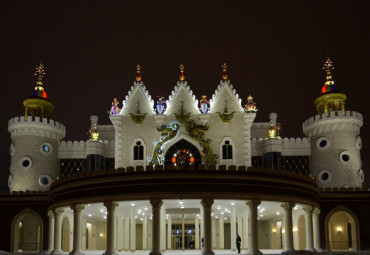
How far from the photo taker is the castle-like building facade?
36906 mm

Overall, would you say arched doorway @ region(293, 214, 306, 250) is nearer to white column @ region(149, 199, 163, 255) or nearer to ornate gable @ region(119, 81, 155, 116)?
ornate gable @ region(119, 81, 155, 116)

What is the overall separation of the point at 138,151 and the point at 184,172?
2132 centimetres

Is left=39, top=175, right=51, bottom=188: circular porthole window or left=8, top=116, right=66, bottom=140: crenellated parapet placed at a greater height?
left=8, top=116, right=66, bottom=140: crenellated parapet

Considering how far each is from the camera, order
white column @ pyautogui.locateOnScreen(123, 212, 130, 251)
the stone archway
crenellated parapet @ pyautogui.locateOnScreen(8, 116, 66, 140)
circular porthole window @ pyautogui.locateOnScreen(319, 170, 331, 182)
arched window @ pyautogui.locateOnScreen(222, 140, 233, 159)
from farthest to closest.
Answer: crenellated parapet @ pyautogui.locateOnScreen(8, 116, 66, 140), circular porthole window @ pyautogui.locateOnScreen(319, 170, 331, 182), arched window @ pyautogui.locateOnScreen(222, 140, 233, 159), the stone archway, white column @ pyautogui.locateOnScreen(123, 212, 130, 251)

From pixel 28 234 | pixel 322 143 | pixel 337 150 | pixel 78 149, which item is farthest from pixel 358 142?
pixel 28 234

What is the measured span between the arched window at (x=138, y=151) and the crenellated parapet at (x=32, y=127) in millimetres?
12023

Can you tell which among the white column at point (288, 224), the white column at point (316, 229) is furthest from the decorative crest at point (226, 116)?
the white column at point (288, 224)

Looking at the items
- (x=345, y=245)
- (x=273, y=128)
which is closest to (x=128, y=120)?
(x=273, y=128)

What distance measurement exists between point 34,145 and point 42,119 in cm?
334

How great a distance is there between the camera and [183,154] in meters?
54.5

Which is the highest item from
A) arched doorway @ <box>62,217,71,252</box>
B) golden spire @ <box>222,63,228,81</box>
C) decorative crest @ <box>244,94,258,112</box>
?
golden spire @ <box>222,63,228,81</box>

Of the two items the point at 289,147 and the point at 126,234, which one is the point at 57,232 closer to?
the point at 126,234

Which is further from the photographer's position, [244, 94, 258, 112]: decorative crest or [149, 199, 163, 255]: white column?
[244, 94, 258, 112]: decorative crest

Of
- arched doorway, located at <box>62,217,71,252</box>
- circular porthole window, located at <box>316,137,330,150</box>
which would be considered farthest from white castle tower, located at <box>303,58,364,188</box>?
arched doorway, located at <box>62,217,71,252</box>
